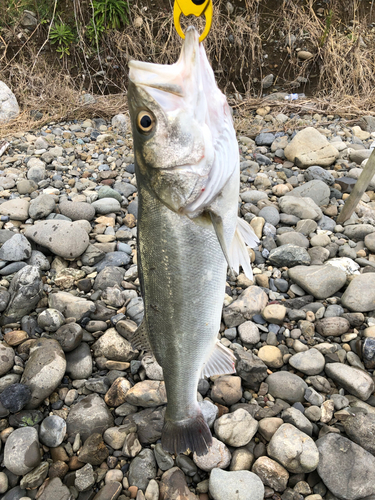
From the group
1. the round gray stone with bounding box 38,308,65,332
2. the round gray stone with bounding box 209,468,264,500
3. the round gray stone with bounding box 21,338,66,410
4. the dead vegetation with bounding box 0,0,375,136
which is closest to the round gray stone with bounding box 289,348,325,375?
the round gray stone with bounding box 209,468,264,500

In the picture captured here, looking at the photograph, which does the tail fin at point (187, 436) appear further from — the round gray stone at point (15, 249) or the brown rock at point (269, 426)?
the round gray stone at point (15, 249)

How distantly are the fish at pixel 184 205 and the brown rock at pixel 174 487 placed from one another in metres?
0.87

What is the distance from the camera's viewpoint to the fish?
4.98ft

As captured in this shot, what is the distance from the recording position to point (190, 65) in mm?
1478

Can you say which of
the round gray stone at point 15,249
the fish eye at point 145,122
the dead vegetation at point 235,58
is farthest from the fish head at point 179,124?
the dead vegetation at point 235,58

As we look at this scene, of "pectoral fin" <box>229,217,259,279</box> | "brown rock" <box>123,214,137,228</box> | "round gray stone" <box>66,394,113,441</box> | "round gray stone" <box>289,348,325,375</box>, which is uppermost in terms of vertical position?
"pectoral fin" <box>229,217,259,279</box>

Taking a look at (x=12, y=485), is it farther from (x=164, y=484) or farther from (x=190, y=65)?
(x=190, y=65)

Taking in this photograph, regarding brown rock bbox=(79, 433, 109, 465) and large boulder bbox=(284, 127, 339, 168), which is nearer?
brown rock bbox=(79, 433, 109, 465)

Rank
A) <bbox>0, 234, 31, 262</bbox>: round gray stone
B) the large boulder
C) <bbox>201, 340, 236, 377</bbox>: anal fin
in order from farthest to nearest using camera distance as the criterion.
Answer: the large boulder
<bbox>0, 234, 31, 262</bbox>: round gray stone
<bbox>201, 340, 236, 377</bbox>: anal fin

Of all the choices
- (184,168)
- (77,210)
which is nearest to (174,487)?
(184,168)

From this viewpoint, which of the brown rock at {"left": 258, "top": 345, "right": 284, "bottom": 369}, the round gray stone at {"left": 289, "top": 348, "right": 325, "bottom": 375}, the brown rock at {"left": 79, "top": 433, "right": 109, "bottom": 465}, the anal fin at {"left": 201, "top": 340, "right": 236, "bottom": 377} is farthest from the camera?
the brown rock at {"left": 258, "top": 345, "right": 284, "bottom": 369}

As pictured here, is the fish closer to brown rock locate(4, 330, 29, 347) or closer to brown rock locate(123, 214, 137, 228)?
brown rock locate(4, 330, 29, 347)

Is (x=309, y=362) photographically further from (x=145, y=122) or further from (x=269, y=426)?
(x=145, y=122)

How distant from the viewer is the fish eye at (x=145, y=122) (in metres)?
1.53
